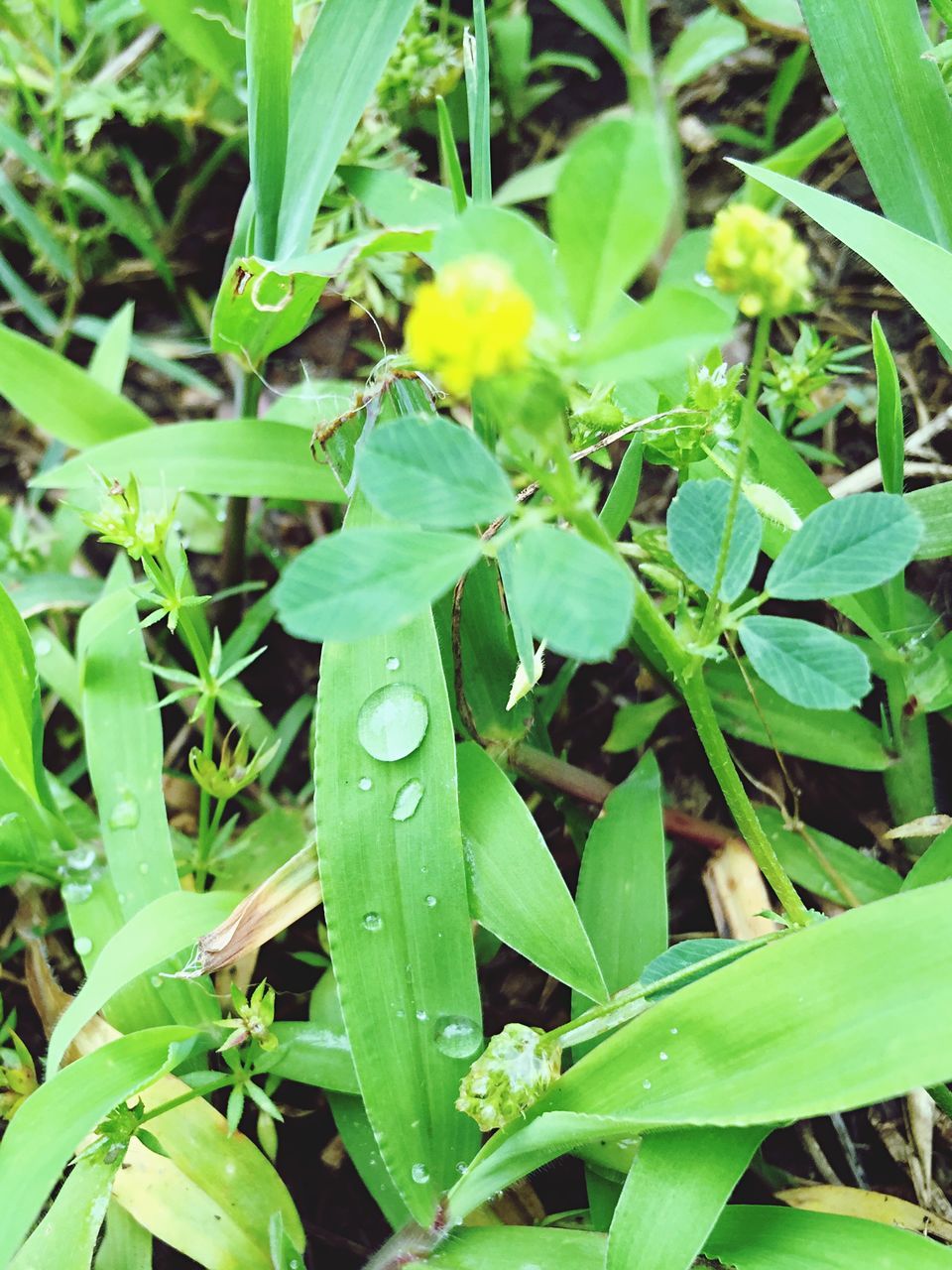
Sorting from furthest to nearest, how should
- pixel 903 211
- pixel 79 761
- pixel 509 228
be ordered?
pixel 79 761, pixel 903 211, pixel 509 228

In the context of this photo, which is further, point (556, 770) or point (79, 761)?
point (79, 761)

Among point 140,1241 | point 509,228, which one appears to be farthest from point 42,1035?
point 509,228

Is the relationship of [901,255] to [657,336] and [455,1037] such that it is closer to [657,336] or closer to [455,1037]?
[657,336]

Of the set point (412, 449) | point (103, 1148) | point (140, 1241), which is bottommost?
point (140, 1241)

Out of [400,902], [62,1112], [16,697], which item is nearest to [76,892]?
[16,697]

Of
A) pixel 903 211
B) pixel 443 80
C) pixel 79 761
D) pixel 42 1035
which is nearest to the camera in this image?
pixel 903 211

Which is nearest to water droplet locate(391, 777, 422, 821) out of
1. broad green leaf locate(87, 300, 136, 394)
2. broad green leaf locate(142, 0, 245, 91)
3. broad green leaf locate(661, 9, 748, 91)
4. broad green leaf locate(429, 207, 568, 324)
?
broad green leaf locate(429, 207, 568, 324)

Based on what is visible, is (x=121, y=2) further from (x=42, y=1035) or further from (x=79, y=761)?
(x=42, y=1035)
